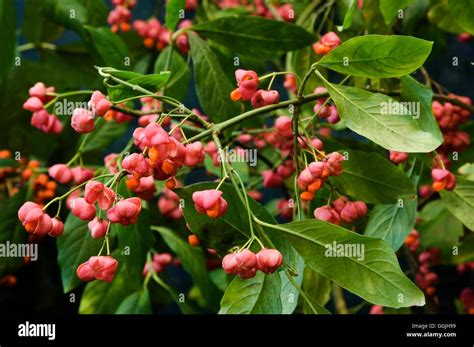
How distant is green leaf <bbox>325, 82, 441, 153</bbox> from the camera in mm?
636

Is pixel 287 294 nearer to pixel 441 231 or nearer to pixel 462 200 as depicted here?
pixel 462 200

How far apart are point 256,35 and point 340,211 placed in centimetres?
27

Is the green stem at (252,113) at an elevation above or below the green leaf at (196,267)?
above

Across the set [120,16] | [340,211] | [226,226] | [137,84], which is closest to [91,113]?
[137,84]

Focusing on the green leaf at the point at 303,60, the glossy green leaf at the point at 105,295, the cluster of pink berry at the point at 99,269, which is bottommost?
the glossy green leaf at the point at 105,295

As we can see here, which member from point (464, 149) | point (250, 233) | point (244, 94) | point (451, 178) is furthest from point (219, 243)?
point (464, 149)

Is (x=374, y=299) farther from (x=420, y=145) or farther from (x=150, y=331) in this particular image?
(x=150, y=331)

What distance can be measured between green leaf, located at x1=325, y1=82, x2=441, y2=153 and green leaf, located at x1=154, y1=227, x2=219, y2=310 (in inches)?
15.8

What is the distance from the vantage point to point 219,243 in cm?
68

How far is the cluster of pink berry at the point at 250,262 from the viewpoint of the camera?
0.61m

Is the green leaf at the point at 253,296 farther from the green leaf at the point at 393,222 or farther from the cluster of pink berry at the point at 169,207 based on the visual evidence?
the cluster of pink berry at the point at 169,207

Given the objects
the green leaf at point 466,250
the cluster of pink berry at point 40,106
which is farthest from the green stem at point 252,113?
the green leaf at point 466,250

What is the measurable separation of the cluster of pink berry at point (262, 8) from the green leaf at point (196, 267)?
41 centimetres

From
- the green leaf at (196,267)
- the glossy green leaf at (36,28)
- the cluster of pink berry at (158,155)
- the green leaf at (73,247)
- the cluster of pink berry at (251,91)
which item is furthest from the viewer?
the glossy green leaf at (36,28)
